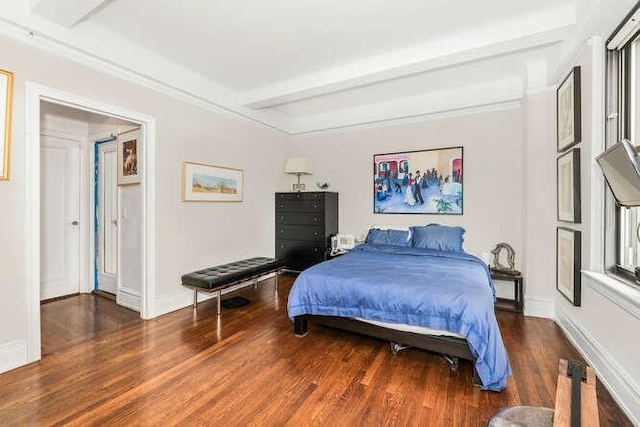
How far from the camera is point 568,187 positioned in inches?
109

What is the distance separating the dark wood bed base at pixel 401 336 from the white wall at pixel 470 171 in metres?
2.21

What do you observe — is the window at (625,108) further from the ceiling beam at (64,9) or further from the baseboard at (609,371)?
the ceiling beam at (64,9)

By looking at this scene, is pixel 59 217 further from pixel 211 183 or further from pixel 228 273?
pixel 228 273

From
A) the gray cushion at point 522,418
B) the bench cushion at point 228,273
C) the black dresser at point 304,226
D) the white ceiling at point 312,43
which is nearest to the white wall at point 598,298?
the white ceiling at point 312,43

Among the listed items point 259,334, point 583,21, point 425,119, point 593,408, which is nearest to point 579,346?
point 593,408

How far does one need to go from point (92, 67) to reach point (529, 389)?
4.37m

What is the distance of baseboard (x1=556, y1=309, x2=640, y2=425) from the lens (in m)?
1.73

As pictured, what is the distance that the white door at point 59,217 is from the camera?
391 centimetres

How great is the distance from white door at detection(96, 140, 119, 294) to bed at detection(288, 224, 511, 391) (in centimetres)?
298

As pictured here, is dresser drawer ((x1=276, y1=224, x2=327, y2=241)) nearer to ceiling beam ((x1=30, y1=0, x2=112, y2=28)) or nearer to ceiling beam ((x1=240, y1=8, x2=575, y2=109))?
ceiling beam ((x1=240, y1=8, x2=575, y2=109))

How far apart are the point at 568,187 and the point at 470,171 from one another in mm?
1385

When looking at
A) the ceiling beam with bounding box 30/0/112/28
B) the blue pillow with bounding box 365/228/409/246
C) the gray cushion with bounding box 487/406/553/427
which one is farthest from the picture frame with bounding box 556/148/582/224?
the ceiling beam with bounding box 30/0/112/28

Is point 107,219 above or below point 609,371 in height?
above

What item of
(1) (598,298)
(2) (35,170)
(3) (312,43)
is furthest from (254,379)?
(3) (312,43)
